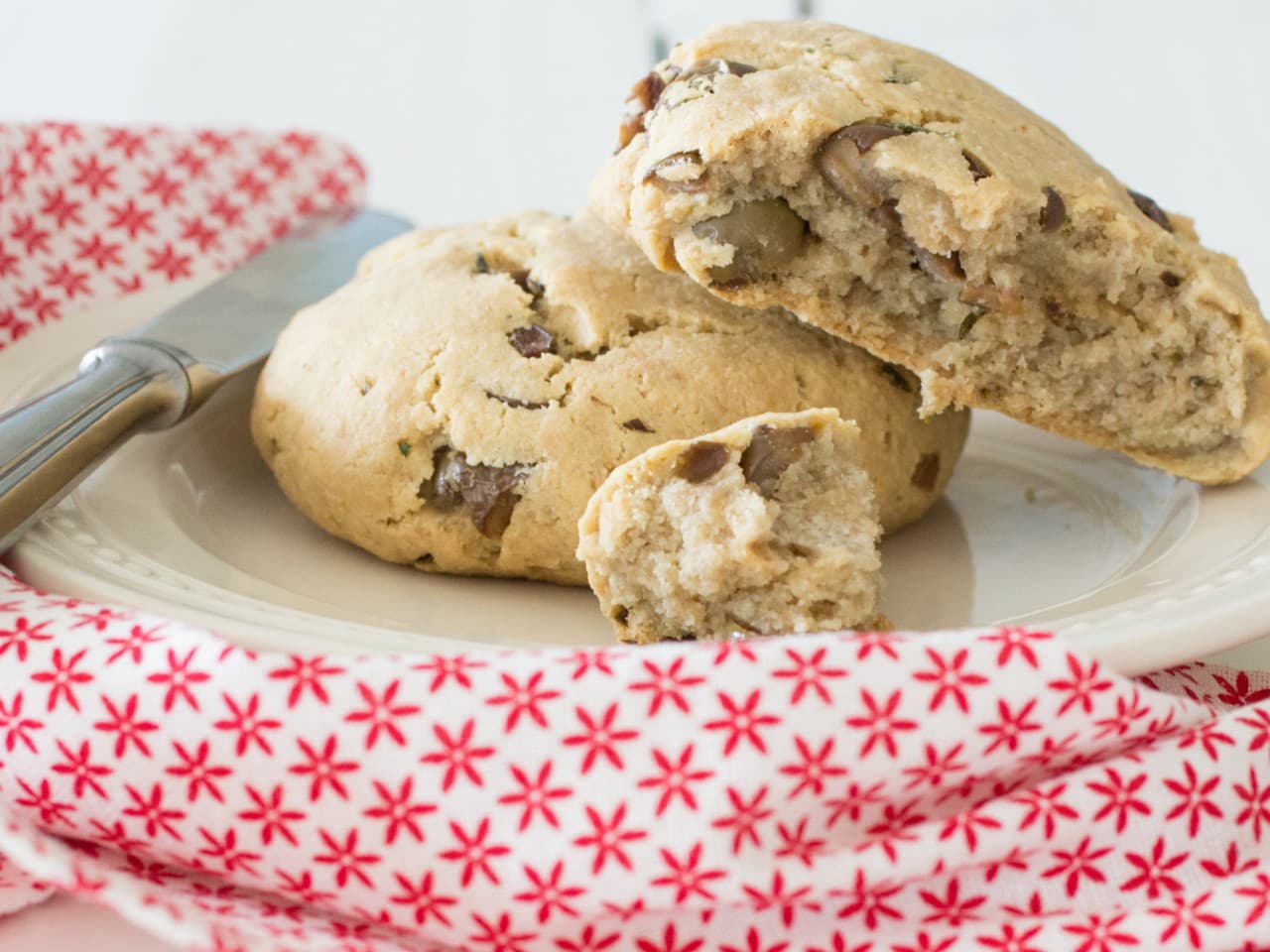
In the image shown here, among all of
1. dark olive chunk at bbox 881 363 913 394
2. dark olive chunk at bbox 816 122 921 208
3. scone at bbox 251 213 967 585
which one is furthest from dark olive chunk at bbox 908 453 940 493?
dark olive chunk at bbox 816 122 921 208

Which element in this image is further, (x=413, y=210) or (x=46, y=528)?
(x=413, y=210)

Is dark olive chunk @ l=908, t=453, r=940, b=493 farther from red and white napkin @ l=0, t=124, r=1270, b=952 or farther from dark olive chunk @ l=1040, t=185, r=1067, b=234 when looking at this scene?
red and white napkin @ l=0, t=124, r=1270, b=952

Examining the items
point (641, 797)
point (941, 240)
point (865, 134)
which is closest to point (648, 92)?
point (865, 134)

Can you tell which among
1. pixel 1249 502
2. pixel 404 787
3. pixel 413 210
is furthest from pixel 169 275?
pixel 1249 502

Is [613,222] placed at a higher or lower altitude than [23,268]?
higher

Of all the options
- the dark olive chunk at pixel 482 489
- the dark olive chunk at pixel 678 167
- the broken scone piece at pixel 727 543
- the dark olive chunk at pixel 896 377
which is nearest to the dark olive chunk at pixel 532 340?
the dark olive chunk at pixel 482 489

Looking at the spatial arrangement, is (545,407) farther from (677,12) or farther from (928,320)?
(677,12)

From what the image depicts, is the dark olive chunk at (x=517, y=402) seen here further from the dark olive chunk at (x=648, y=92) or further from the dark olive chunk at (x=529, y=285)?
the dark olive chunk at (x=648, y=92)

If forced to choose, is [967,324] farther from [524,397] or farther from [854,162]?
[524,397]
